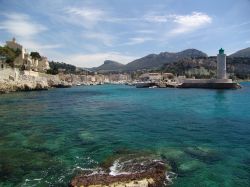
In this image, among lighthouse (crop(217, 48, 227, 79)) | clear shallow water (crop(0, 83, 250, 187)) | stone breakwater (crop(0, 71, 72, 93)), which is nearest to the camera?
clear shallow water (crop(0, 83, 250, 187))

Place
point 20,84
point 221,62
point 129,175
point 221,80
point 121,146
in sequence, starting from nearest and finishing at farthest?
point 129,175 < point 121,146 < point 20,84 < point 221,62 < point 221,80

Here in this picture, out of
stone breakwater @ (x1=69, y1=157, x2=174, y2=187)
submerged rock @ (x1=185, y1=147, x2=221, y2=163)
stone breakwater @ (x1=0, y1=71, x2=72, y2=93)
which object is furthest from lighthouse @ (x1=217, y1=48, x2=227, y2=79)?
stone breakwater @ (x1=69, y1=157, x2=174, y2=187)

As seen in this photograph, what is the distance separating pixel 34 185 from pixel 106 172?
106 inches

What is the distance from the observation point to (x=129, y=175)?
10.8 m

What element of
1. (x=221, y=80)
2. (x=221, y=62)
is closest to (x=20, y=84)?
(x=221, y=62)

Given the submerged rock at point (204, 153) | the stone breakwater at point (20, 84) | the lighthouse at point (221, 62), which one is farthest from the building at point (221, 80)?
the submerged rock at point (204, 153)

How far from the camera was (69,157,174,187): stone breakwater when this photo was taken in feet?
33.1

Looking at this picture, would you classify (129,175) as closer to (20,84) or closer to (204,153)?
(204,153)

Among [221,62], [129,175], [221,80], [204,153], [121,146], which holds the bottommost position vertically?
[204,153]

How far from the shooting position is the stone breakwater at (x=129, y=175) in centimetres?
1010

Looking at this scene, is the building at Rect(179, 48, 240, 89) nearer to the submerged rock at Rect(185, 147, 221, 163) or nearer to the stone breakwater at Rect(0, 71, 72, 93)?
the stone breakwater at Rect(0, 71, 72, 93)

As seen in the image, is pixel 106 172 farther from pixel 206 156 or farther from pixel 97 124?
pixel 97 124

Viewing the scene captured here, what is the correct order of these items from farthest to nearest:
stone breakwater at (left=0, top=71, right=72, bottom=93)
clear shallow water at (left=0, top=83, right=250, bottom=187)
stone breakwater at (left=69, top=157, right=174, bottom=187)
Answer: stone breakwater at (left=0, top=71, right=72, bottom=93) < clear shallow water at (left=0, top=83, right=250, bottom=187) < stone breakwater at (left=69, top=157, right=174, bottom=187)

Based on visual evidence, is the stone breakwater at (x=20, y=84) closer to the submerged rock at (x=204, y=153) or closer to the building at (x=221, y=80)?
the building at (x=221, y=80)
